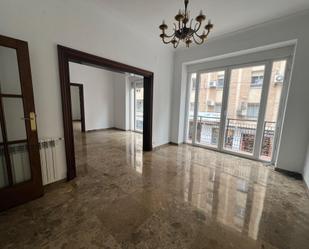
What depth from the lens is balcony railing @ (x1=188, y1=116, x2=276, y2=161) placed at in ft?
11.0

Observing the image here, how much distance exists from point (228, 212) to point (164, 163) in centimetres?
163

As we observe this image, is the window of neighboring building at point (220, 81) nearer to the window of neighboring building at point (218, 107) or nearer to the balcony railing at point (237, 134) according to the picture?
the window of neighboring building at point (218, 107)

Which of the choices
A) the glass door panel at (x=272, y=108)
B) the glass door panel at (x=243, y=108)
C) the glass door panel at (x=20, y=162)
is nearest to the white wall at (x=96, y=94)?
the glass door panel at (x=20, y=162)

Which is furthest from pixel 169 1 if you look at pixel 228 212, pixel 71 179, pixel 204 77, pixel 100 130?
pixel 100 130

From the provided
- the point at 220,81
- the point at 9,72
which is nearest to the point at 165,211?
the point at 9,72

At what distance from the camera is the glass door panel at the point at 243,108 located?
11.0ft

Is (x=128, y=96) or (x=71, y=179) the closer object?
(x=71, y=179)

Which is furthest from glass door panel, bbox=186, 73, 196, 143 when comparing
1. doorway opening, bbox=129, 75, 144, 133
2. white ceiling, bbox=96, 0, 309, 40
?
doorway opening, bbox=129, 75, 144, 133

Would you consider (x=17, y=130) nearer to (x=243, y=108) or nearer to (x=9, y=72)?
(x=9, y=72)

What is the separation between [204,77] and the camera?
4145 millimetres

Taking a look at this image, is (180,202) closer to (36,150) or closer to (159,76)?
(36,150)

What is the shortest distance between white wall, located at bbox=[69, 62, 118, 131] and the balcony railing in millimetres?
4368

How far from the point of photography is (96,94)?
6500 mm

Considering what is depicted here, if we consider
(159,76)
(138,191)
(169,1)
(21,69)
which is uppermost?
(169,1)
